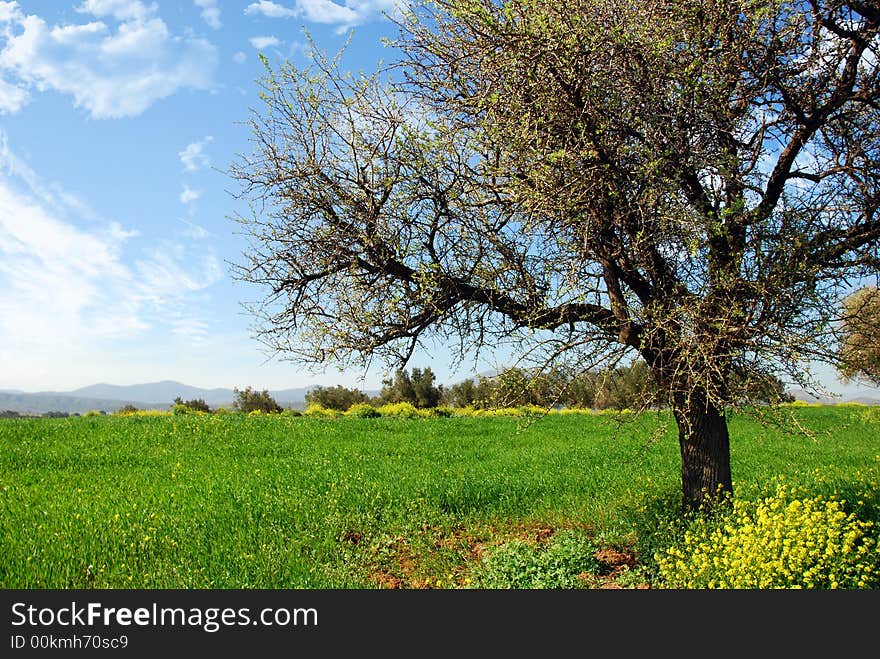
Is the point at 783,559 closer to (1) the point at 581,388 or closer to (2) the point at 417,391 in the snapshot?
(1) the point at 581,388

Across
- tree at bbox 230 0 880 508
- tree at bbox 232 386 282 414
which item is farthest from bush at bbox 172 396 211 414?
tree at bbox 230 0 880 508

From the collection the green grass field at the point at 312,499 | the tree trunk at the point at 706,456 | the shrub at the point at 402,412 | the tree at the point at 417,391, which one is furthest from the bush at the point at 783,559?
the tree at the point at 417,391

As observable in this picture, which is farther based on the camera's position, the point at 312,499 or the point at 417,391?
the point at 417,391

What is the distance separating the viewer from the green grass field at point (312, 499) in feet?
29.6

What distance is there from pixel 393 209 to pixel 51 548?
7458 mm

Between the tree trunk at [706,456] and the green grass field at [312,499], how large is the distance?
725 mm

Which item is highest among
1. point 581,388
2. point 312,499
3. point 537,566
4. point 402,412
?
point 581,388

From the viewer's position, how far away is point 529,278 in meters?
8.62

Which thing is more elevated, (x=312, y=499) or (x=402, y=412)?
(x=402, y=412)

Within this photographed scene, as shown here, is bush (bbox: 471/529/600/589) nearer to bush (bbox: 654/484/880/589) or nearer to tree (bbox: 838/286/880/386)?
bush (bbox: 654/484/880/589)

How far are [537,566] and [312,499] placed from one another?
5347 mm

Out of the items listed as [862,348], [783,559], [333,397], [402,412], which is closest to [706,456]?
[783,559]

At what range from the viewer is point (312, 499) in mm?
12219

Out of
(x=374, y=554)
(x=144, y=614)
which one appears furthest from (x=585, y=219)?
(x=144, y=614)
